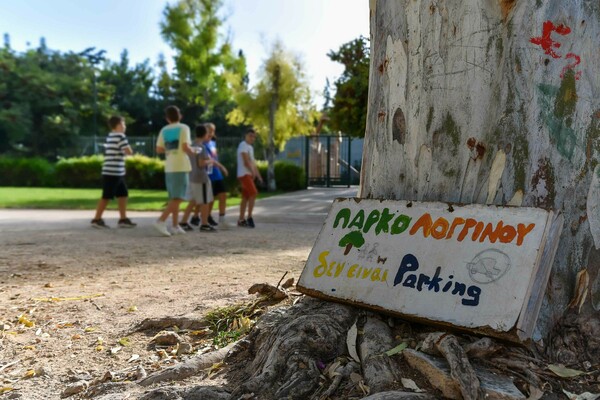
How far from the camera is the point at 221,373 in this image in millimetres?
2943

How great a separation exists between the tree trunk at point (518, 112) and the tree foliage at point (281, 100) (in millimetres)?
24155

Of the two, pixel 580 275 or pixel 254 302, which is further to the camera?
pixel 254 302

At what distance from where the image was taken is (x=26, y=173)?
1203 inches

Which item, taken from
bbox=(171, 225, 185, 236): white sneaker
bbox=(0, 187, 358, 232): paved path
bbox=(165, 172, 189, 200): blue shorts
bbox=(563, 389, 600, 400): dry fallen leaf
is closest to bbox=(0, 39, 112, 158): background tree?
bbox=(0, 187, 358, 232): paved path

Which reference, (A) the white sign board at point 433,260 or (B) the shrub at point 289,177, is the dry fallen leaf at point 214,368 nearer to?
(A) the white sign board at point 433,260

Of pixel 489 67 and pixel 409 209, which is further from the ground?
pixel 489 67

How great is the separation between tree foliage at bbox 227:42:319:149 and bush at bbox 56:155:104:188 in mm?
6656

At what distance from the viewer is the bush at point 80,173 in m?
28.8

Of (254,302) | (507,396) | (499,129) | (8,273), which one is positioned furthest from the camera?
(8,273)

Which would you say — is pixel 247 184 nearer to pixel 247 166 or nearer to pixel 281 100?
pixel 247 166

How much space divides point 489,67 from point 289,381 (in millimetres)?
1589

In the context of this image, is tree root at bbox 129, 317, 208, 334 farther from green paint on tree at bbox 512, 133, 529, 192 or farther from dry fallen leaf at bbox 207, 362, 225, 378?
green paint on tree at bbox 512, 133, 529, 192

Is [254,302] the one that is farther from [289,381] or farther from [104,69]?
[104,69]

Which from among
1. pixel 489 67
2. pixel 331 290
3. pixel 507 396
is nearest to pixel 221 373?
pixel 331 290
